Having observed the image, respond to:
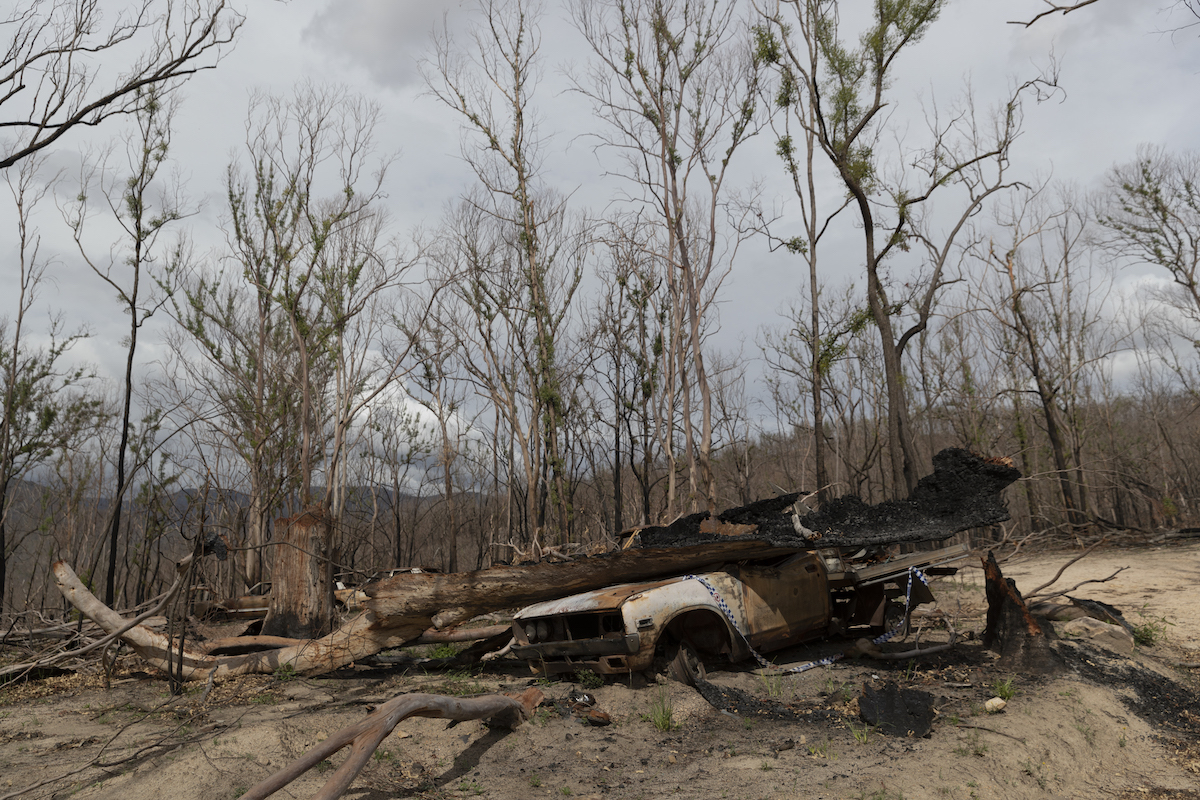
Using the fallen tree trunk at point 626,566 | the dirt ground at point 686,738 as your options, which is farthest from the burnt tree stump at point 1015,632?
the fallen tree trunk at point 626,566

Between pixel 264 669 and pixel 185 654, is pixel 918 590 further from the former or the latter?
pixel 185 654

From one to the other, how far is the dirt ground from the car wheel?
16 cm

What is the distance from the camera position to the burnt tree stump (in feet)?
20.7

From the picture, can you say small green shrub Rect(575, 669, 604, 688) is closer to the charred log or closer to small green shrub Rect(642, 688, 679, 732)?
small green shrub Rect(642, 688, 679, 732)

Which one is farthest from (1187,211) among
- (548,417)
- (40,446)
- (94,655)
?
(40,446)

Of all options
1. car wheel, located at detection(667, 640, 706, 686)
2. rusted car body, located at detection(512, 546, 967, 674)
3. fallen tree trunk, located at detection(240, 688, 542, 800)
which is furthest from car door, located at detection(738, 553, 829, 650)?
fallen tree trunk, located at detection(240, 688, 542, 800)

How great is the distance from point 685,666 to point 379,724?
124 inches

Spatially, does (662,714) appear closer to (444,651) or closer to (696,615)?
(696,615)

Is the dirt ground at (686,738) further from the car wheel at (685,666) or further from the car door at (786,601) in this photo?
the car door at (786,601)

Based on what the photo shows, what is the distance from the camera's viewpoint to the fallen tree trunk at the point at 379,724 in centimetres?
326

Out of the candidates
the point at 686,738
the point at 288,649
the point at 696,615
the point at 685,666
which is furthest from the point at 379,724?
the point at 288,649

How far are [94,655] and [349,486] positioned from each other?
19160 millimetres

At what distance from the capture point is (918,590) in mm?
7605

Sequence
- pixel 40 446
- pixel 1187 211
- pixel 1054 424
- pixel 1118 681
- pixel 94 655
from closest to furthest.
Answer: pixel 1118 681, pixel 94 655, pixel 40 446, pixel 1054 424, pixel 1187 211
